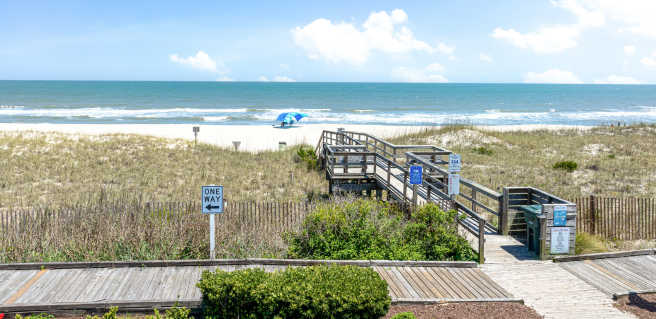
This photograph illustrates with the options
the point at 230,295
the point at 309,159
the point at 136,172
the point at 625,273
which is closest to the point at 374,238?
the point at 230,295

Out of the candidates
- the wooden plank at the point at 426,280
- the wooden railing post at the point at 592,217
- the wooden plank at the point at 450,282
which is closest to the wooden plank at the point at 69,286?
the wooden plank at the point at 426,280

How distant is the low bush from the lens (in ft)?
17.8

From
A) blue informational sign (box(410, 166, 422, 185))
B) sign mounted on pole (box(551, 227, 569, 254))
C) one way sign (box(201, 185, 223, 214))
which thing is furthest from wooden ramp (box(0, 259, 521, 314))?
blue informational sign (box(410, 166, 422, 185))

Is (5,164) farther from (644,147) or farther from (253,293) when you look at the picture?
(644,147)

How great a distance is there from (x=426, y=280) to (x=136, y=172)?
14144 mm

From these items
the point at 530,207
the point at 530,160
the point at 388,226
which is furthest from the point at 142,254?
the point at 530,160

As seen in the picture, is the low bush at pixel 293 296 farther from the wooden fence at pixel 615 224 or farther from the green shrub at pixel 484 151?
the green shrub at pixel 484 151

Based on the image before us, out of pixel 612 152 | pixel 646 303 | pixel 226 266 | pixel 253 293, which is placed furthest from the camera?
pixel 612 152

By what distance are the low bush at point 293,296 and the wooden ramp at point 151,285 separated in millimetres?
668

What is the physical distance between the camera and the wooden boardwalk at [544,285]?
631 cm

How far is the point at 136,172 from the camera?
708 inches

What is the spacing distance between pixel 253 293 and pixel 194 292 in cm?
145

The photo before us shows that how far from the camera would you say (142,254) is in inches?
319

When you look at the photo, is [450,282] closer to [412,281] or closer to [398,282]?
[412,281]
